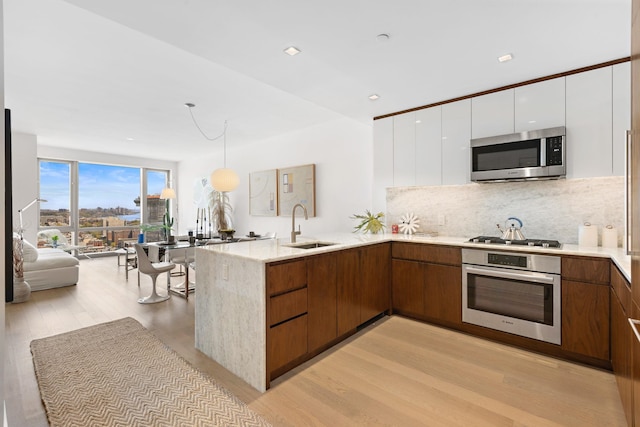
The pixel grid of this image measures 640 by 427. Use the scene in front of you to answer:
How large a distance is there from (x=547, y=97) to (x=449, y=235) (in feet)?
5.48

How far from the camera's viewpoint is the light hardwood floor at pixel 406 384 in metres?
1.85

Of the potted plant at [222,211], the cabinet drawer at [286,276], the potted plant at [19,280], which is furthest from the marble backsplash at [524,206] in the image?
the potted plant at [19,280]

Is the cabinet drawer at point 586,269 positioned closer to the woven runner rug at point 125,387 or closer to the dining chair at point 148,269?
the woven runner rug at point 125,387

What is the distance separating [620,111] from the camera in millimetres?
2580

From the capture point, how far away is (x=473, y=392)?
6.84ft

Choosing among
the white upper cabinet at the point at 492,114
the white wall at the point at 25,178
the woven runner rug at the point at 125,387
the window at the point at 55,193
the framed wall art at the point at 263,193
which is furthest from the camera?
the window at the point at 55,193

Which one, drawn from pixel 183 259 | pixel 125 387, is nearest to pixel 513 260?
pixel 125 387

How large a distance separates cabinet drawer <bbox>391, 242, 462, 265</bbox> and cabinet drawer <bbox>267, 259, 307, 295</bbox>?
1.40 metres

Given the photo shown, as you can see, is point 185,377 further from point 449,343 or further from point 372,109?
point 372,109

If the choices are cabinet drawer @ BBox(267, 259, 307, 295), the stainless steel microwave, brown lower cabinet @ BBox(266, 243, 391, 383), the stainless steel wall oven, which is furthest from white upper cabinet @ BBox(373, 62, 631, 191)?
cabinet drawer @ BBox(267, 259, 307, 295)

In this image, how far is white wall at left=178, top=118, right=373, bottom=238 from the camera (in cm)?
476

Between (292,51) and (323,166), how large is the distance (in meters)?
2.88

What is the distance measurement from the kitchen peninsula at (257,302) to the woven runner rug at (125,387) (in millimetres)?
238

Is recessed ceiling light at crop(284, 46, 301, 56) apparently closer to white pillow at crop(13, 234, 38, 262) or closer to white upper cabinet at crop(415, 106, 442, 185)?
white upper cabinet at crop(415, 106, 442, 185)
